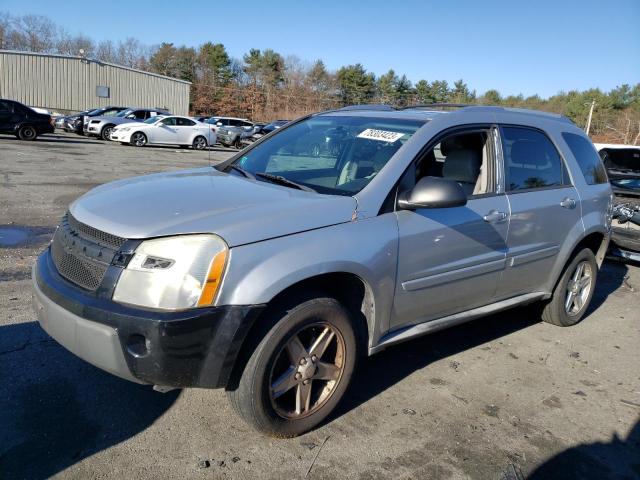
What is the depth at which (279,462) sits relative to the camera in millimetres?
2809

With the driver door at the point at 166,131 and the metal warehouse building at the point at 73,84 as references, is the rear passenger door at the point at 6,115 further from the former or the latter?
the metal warehouse building at the point at 73,84

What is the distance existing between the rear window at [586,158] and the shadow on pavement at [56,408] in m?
3.96

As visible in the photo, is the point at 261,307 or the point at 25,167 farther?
the point at 25,167

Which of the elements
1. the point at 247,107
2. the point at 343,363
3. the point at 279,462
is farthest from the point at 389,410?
the point at 247,107

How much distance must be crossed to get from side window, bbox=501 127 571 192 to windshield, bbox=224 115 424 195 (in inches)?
36.7

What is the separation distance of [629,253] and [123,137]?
2205 centimetres

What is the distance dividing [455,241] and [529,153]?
4.49ft

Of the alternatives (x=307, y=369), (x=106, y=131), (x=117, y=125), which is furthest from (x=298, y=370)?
(x=106, y=131)

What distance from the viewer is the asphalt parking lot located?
2.78 meters

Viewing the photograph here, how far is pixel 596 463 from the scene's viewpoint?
3.09 meters

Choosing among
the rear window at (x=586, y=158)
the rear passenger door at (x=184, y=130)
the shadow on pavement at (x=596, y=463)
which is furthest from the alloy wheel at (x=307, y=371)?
the rear passenger door at (x=184, y=130)

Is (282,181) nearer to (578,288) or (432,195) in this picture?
(432,195)

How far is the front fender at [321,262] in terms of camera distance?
262 cm

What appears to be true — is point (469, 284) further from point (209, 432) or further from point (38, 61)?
point (38, 61)
